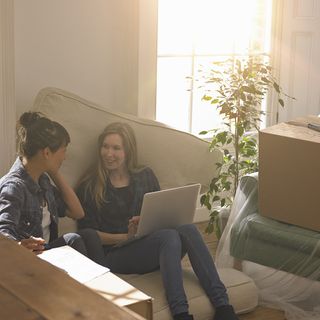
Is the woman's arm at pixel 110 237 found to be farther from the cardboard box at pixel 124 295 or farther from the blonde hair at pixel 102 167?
the cardboard box at pixel 124 295

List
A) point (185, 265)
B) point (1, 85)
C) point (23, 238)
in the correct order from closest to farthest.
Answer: point (23, 238)
point (1, 85)
point (185, 265)

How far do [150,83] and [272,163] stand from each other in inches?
45.4

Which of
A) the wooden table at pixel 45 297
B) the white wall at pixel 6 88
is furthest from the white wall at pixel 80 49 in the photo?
the wooden table at pixel 45 297

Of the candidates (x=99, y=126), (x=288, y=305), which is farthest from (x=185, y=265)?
(x=99, y=126)

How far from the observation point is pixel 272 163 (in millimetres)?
3293

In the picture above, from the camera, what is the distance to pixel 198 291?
306 cm

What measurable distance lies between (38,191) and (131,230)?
0.51 meters

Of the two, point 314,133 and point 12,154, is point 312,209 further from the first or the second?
point 12,154

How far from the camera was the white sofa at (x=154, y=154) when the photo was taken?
304cm

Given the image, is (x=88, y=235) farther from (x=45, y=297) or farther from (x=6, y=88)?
(x=45, y=297)

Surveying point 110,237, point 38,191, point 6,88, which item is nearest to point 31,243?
point 38,191

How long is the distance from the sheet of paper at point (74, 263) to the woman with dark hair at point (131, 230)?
33cm

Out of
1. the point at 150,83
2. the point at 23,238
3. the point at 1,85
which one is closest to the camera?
the point at 23,238

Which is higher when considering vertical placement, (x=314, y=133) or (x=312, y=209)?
(x=314, y=133)
